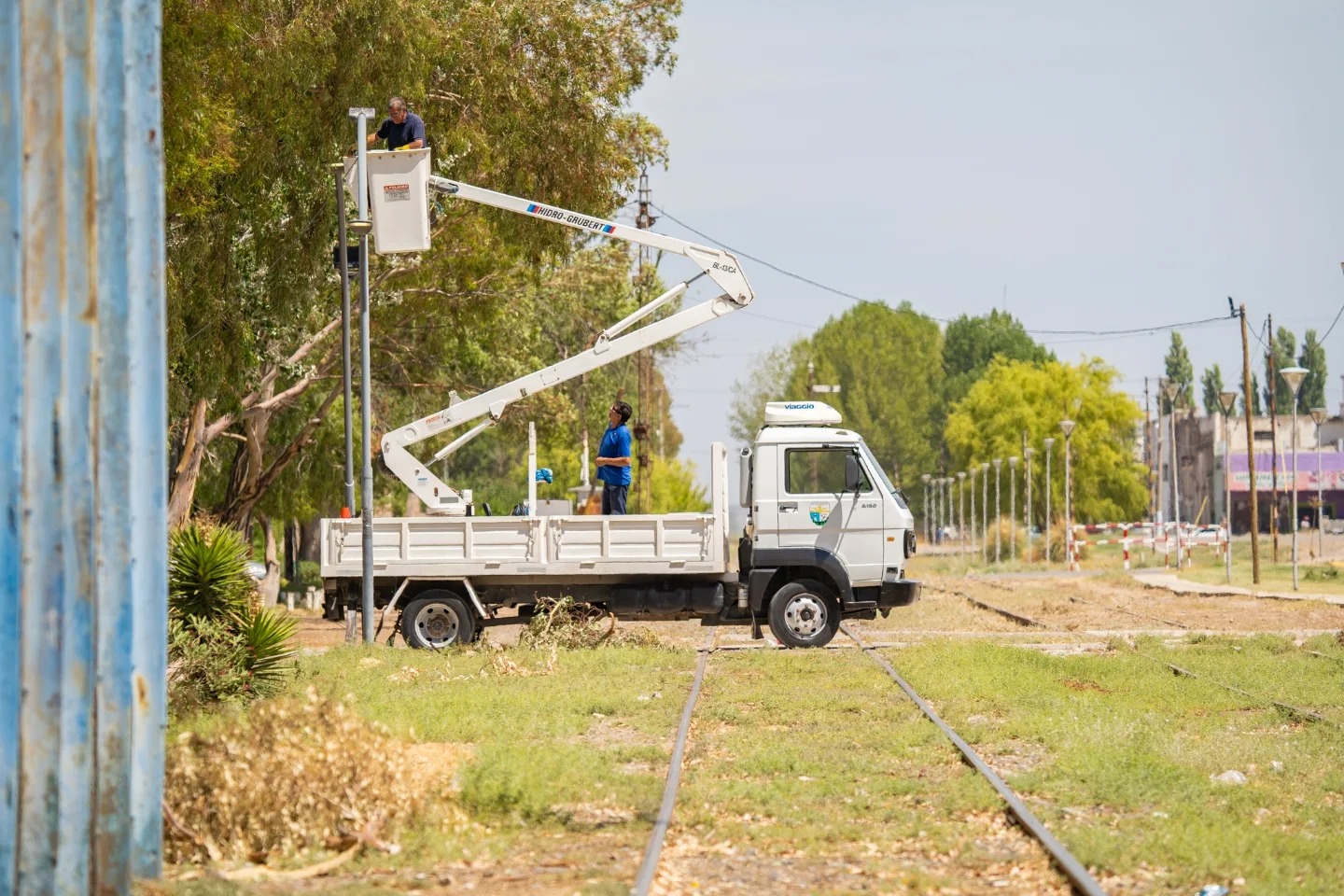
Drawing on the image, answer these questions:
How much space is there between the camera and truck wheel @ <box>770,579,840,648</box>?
20.6 m

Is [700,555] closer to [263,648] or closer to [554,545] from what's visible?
[554,545]

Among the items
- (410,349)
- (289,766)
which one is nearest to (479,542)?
(289,766)

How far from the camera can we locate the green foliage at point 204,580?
45.2 feet

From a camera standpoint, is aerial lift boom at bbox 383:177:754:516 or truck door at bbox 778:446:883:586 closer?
truck door at bbox 778:446:883:586

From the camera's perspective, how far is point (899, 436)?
11681 cm

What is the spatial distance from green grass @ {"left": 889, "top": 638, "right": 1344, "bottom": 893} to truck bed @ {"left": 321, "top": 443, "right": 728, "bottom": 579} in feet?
8.97

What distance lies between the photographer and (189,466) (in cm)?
3003

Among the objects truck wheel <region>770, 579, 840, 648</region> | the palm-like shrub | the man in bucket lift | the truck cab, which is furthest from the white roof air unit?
the palm-like shrub

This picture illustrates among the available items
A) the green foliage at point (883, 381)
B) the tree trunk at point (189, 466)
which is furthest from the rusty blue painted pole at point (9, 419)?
the green foliage at point (883, 381)

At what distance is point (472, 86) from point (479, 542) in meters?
9.90

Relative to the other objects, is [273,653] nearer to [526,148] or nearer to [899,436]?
[526,148]

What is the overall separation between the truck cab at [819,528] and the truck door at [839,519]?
1cm

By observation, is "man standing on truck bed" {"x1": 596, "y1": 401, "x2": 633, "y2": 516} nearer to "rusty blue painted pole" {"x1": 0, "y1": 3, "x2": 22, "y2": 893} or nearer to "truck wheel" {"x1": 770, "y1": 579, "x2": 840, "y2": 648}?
"truck wheel" {"x1": 770, "y1": 579, "x2": 840, "y2": 648}

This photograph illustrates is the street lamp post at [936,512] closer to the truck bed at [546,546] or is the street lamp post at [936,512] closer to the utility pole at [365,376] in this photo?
the utility pole at [365,376]
